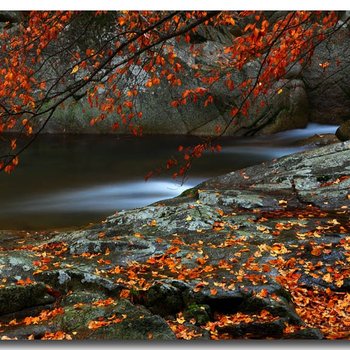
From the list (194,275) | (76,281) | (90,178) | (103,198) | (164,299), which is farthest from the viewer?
(90,178)

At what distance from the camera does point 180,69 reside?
938cm

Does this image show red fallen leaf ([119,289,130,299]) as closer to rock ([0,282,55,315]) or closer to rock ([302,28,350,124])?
rock ([0,282,55,315])

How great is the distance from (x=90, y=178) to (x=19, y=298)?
4.31 m

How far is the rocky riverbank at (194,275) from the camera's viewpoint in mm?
3486

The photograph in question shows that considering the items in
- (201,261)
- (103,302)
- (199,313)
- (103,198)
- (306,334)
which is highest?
(103,198)

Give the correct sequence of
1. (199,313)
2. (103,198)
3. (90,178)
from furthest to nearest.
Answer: (90,178) → (103,198) → (199,313)

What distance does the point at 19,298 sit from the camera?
3719 millimetres

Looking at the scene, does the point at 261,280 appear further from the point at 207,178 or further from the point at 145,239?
the point at 207,178

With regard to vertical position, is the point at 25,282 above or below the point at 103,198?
below

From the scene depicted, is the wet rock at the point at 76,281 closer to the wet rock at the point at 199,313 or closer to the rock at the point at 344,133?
the wet rock at the point at 199,313

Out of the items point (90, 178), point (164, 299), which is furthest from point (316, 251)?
point (90, 178)

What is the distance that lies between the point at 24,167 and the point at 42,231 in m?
1.97

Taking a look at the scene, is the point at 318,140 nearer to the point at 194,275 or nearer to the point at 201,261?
the point at 201,261

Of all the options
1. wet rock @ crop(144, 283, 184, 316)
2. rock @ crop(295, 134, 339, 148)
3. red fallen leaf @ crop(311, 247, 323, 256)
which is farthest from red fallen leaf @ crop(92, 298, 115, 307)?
rock @ crop(295, 134, 339, 148)
